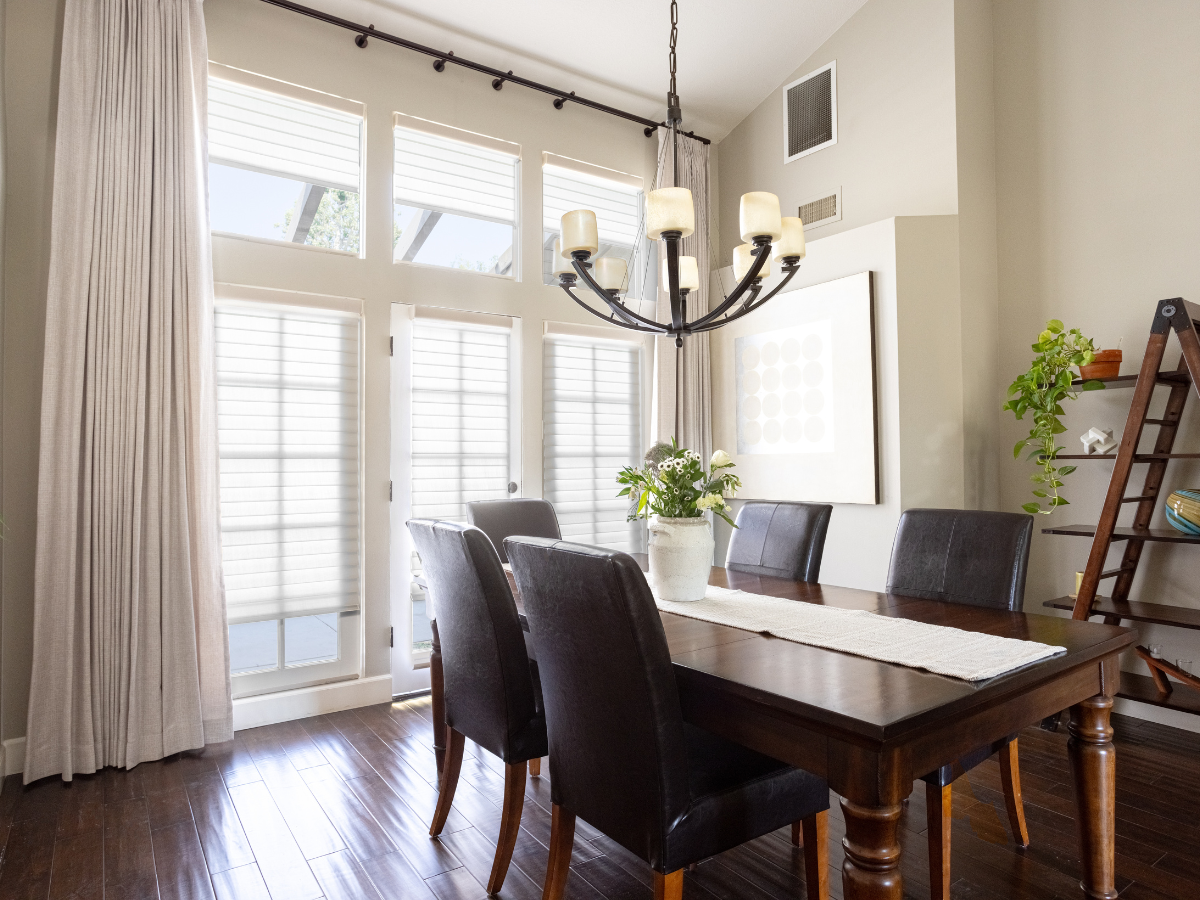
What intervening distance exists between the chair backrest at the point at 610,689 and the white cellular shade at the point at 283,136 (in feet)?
9.07

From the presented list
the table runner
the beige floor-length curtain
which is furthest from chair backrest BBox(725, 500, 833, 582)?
the beige floor-length curtain

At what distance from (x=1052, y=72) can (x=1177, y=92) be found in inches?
24.3

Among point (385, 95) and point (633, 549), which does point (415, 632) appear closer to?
point (633, 549)

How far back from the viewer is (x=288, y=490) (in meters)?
3.49

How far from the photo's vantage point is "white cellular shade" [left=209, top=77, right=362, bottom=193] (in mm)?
3396

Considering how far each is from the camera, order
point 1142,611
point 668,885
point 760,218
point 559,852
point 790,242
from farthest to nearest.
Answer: point 1142,611 → point 790,242 → point 760,218 → point 559,852 → point 668,885

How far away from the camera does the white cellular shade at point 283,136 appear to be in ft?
11.1

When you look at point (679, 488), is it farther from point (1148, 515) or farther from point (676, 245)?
point (1148, 515)

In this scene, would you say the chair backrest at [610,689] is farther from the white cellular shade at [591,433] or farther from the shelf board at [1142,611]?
the white cellular shade at [591,433]

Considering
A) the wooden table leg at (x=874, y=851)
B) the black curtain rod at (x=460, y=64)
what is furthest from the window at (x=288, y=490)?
the wooden table leg at (x=874, y=851)

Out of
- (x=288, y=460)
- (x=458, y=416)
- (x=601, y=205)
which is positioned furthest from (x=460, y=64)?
(x=288, y=460)

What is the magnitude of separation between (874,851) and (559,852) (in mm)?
792

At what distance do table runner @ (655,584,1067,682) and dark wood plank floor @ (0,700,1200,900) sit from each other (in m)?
0.74

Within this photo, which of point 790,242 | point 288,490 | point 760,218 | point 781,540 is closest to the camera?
point 760,218
